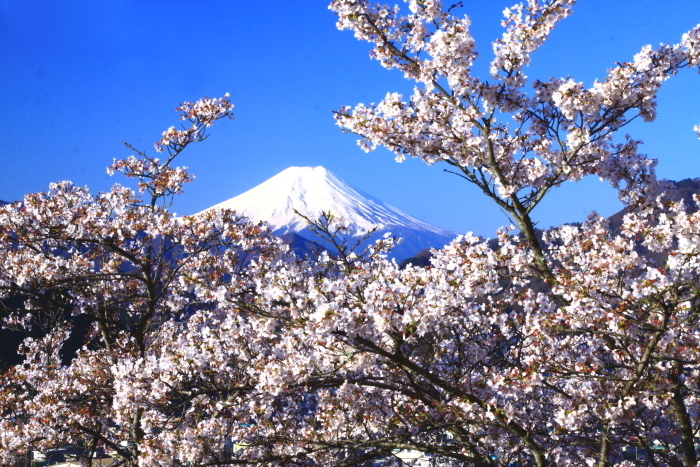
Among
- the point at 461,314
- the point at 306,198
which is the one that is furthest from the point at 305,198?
the point at 461,314

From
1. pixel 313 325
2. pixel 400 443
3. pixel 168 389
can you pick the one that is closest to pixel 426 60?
pixel 313 325

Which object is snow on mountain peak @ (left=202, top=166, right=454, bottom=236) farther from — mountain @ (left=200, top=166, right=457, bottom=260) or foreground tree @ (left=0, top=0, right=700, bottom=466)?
foreground tree @ (left=0, top=0, right=700, bottom=466)

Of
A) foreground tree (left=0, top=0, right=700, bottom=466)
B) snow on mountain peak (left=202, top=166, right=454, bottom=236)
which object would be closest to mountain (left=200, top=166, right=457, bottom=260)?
snow on mountain peak (left=202, top=166, right=454, bottom=236)

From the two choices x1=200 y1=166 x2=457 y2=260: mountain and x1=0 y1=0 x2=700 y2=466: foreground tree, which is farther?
x1=200 y1=166 x2=457 y2=260: mountain

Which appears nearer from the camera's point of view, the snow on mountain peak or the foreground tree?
the foreground tree

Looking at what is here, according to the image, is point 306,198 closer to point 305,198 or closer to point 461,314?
point 305,198

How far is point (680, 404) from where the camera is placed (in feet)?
18.9

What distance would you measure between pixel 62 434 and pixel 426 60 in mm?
8357

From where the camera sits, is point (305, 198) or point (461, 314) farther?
point (305, 198)

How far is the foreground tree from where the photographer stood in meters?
4.90

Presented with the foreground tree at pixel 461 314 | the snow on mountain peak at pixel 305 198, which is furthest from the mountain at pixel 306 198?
the foreground tree at pixel 461 314

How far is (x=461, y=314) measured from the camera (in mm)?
5086

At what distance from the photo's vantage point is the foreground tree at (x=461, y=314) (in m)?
4.90

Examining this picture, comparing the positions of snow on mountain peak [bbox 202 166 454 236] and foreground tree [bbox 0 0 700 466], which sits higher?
snow on mountain peak [bbox 202 166 454 236]
